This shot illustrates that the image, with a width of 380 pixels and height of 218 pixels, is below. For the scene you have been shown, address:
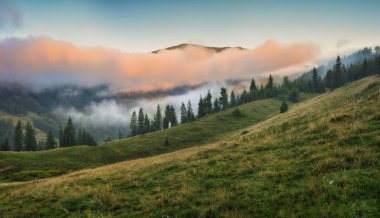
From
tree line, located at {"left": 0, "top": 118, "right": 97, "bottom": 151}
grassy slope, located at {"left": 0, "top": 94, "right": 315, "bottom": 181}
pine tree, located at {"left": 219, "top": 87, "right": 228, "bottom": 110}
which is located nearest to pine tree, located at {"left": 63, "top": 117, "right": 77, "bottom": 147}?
tree line, located at {"left": 0, "top": 118, "right": 97, "bottom": 151}

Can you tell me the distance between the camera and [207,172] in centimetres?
2045

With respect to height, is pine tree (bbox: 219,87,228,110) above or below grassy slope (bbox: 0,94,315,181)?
above

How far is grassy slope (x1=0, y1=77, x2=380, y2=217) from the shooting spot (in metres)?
12.9

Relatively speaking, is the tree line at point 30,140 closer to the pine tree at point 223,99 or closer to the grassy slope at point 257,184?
the pine tree at point 223,99

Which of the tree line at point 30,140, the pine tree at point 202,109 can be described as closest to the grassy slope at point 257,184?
the tree line at point 30,140

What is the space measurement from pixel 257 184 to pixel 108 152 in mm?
81754

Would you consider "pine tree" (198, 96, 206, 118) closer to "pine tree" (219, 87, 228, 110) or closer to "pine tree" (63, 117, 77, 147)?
"pine tree" (219, 87, 228, 110)

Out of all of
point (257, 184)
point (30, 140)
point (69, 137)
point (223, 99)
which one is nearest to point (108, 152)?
point (69, 137)

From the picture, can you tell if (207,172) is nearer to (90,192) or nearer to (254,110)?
(90,192)

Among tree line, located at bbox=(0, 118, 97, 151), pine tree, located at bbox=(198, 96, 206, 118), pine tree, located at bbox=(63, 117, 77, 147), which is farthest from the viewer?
pine tree, located at bbox=(198, 96, 206, 118)

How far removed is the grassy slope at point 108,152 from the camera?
71.3 meters

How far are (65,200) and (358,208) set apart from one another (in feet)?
55.2

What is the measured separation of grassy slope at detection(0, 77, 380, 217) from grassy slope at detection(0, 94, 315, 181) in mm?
38849

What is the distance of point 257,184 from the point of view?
625 inches
